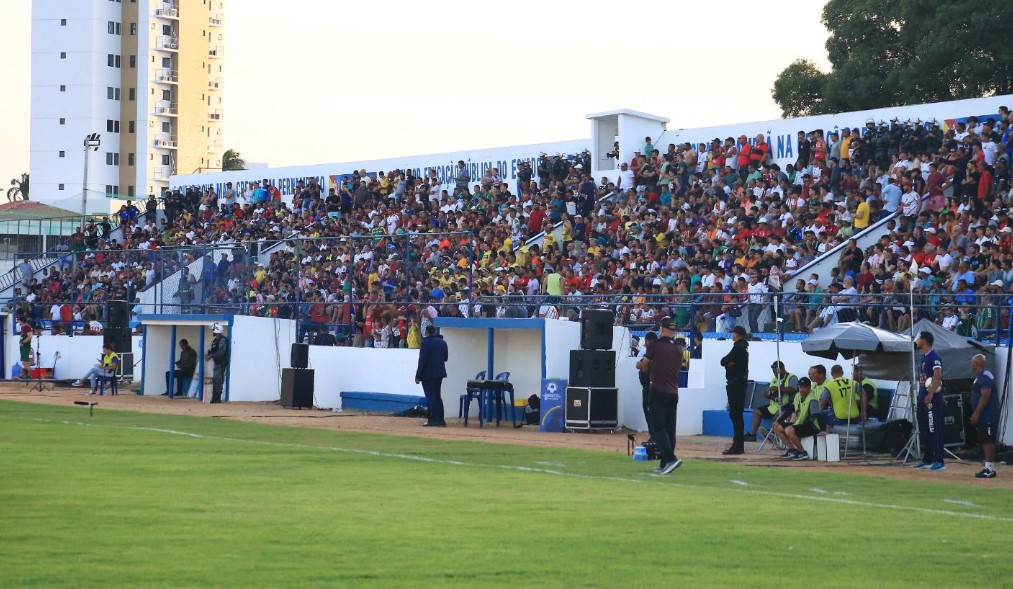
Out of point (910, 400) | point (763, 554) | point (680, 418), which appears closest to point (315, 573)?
point (763, 554)

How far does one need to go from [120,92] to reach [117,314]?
84.1 meters

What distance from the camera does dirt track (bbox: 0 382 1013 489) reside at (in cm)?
1920

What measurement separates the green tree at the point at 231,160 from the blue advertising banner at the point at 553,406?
108m

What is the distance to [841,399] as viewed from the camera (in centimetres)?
2141

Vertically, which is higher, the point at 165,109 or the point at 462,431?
the point at 165,109

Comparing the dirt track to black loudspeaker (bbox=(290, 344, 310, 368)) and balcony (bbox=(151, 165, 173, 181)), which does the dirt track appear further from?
balcony (bbox=(151, 165, 173, 181))

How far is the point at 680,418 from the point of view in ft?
83.0

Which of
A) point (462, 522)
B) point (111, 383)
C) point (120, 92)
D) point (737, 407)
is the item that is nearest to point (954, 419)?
point (737, 407)

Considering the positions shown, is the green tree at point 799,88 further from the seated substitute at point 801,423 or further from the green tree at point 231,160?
the green tree at point 231,160

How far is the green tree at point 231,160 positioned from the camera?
435 ft

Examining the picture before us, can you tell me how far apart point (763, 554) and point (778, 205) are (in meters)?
23.5

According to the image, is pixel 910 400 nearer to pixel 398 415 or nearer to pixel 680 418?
pixel 680 418

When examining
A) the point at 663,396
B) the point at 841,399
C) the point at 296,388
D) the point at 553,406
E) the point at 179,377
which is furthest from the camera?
the point at 179,377

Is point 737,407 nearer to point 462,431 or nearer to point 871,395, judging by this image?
point 871,395
